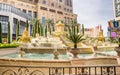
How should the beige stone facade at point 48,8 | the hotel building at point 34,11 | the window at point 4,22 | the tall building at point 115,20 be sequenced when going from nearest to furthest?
the window at point 4,22
the hotel building at point 34,11
the beige stone facade at point 48,8
the tall building at point 115,20

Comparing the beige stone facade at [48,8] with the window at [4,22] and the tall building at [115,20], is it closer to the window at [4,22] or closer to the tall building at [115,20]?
the window at [4,22]

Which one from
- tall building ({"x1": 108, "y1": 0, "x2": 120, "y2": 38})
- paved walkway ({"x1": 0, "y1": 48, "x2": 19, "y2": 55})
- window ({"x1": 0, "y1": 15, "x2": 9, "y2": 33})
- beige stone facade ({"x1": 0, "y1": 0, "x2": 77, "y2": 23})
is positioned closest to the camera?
paved walkway ({"x1": 0, "y1": 48, "x2": 19, "y2": 55})

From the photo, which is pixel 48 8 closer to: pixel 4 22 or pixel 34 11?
pixel 34 11

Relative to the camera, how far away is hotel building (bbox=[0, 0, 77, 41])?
174 feet

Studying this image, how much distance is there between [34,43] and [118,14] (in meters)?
62.6

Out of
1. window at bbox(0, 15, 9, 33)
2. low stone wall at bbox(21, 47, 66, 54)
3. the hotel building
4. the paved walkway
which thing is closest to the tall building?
the hotel building

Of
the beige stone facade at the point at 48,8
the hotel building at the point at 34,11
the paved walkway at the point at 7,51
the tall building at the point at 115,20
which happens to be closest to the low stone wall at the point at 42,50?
the paved walkway at the point at 7,51

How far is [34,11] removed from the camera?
78.1 meters

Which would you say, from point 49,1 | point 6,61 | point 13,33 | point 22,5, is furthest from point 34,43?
point 49,1

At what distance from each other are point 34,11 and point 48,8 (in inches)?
287

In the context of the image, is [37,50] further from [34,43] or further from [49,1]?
[49,1]

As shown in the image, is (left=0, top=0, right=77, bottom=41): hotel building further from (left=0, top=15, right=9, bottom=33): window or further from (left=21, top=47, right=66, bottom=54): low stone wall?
(left=21, top=47, right=66, bottom=54): low stone wall

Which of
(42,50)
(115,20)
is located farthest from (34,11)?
(42,50)

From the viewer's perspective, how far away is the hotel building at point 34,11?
53031 mm
